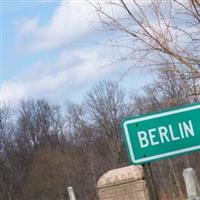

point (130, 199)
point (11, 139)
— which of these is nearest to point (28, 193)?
point (11, 139)

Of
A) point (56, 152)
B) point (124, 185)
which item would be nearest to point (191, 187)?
point (124, 185)

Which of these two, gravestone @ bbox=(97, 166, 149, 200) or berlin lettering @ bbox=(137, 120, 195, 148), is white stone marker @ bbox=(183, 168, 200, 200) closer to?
berlin lettering @ bbox=(137, 120, 195, 148)

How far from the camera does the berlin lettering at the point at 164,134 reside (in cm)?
384

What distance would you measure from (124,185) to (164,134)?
4.10m

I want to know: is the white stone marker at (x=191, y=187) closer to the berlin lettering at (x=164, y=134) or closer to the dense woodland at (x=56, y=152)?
the berlin lettering at (x=164, y=134)

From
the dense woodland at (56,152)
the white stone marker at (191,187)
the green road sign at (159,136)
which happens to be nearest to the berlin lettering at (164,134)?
the green road sign at (159,136)

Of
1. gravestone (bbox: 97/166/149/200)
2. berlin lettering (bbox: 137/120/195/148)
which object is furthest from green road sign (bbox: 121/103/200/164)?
gravestone (bbox: 97/166/149/200)

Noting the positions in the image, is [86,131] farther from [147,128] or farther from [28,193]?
[147,128]

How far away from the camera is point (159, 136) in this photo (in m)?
3.85

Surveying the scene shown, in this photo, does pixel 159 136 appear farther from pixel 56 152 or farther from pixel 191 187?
pixel 56 152

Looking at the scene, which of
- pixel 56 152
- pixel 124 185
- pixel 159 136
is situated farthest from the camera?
pixel 56 152

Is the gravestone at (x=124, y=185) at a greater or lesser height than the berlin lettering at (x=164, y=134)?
lesser

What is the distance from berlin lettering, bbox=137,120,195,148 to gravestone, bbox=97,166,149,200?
Answer: 12.0ft

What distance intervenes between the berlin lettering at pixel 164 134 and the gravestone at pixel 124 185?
3665mm
